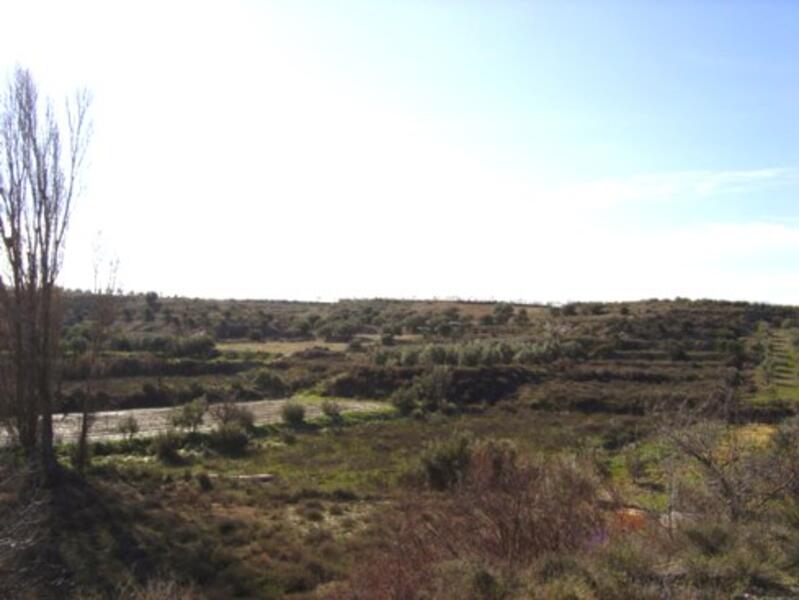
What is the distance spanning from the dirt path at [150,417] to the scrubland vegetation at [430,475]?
0.57m

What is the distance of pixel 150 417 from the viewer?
37.2m

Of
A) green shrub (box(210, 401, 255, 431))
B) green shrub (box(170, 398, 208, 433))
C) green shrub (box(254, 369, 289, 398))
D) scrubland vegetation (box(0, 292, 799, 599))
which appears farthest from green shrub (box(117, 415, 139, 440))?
green shrub (box(254, 369, 289, 398))

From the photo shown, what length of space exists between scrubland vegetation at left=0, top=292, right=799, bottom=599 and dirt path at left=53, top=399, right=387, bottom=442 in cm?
57

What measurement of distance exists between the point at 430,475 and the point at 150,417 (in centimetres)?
1889

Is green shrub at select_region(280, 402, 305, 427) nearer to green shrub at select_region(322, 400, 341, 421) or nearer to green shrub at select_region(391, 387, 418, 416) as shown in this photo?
green shrub at select_region(322, 400, 341, 421)

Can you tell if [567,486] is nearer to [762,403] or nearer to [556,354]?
[762,403]

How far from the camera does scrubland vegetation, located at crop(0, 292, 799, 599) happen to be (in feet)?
28.5

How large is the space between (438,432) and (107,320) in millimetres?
19178

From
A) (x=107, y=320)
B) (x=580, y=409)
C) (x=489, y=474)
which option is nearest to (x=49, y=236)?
(x=107, y=320)

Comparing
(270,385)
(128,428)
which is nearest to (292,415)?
(128,428)

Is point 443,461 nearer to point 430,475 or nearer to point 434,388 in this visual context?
point 430,475

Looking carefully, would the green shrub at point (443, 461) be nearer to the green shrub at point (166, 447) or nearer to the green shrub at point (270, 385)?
the green shrub at point (166, 447)

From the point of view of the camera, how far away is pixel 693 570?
7.89 metres

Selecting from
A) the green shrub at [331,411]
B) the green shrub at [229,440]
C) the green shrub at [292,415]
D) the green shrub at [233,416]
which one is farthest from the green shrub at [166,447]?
the green shrub at [331,411]
